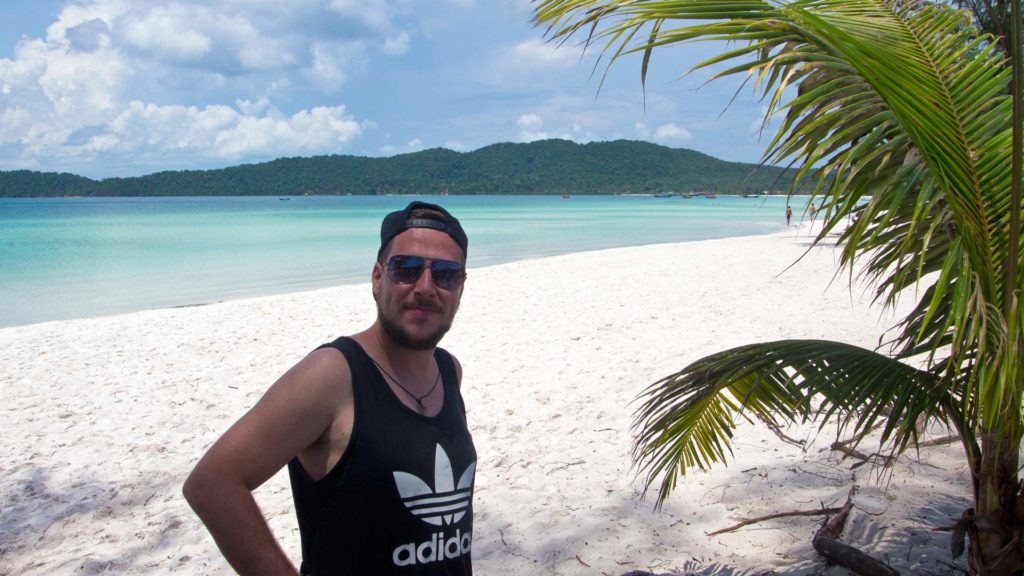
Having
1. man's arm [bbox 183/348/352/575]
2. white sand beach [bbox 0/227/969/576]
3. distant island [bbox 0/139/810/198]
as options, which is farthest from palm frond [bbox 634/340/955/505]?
distant island [bbox 0/139/810/198]

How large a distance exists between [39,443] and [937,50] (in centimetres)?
601

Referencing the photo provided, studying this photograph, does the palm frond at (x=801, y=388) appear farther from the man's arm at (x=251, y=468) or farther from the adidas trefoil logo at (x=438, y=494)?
the man's arm at (x=251, y=468)

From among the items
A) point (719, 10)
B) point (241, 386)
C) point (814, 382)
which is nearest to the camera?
point (719, 10)

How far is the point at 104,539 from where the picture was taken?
12.4ft

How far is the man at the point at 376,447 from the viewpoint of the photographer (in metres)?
1.33

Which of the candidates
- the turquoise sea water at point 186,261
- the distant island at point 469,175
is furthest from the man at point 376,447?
the distant island at point 469,175

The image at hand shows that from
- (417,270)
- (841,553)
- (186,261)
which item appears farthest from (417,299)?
(186,261)

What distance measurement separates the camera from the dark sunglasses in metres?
1.68

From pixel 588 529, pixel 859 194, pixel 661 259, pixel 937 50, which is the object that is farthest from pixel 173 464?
pixel 661 259

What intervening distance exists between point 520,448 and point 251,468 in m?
3.71

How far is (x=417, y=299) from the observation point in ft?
5.44

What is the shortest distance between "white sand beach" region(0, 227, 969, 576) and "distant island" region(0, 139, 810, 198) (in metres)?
121

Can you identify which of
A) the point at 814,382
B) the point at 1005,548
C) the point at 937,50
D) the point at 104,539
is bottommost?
the point at 104,539

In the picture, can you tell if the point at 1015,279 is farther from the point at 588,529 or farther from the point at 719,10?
the point at 588,529
